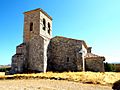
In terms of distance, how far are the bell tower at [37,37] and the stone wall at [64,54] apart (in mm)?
1456

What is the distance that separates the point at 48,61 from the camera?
23969 mm

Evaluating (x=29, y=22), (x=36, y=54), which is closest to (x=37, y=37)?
(x=36, y=54)

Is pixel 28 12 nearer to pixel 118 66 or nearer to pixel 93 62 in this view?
pixel 93 62

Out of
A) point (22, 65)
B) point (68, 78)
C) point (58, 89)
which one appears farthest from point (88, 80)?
point (22, 65)

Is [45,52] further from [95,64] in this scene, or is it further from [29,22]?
[95,64]

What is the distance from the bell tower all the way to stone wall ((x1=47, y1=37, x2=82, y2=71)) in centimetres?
146

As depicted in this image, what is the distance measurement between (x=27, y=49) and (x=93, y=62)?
9369mm

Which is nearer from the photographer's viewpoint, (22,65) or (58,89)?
(58,89)

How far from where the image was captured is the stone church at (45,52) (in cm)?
2264

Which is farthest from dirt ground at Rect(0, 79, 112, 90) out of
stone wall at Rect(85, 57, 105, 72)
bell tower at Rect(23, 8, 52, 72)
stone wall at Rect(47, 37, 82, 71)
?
stone wall at Rect(85, 57, 105, 72)

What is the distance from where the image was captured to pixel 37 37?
23.1 m

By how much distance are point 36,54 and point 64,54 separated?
4.04m

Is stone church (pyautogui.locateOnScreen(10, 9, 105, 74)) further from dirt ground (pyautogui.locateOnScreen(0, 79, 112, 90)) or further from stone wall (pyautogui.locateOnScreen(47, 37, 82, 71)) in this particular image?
dirt ground (pyautogui.locateOnScreen(0, 79, 112, 90))

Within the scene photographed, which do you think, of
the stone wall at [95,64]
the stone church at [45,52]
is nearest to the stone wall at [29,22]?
the stone church at [45,52]
